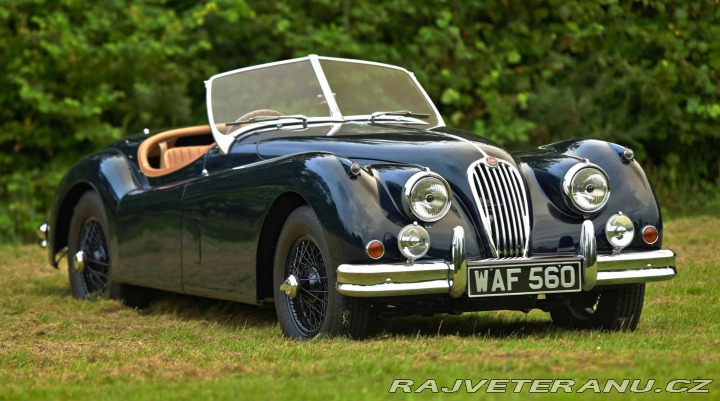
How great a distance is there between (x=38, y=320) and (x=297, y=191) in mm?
2152

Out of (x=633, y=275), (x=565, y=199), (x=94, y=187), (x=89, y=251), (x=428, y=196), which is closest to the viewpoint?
(x=428, y=196)

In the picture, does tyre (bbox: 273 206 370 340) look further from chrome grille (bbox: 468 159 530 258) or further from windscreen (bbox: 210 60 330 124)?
windscreen (bbox: 210 60 330 124)

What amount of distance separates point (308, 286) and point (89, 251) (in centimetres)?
321

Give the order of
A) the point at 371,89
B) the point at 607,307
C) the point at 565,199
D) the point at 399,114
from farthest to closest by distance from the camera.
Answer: the point at 371,89 → the point at 399,114 → the point at 607,307 → the point at 565,199

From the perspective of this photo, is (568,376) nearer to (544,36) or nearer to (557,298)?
(557,298)

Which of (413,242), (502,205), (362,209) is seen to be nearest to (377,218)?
(362,209)

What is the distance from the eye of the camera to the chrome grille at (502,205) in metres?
5.87

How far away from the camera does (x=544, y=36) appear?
50.3ft

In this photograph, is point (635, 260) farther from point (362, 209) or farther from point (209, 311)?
point (209, 311)

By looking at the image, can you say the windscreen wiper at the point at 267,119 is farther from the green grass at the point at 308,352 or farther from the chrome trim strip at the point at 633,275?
the chrome trim strip at the point at 633,275

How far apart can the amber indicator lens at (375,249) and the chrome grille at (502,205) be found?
585mm

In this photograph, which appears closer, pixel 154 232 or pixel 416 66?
pixel 154 232

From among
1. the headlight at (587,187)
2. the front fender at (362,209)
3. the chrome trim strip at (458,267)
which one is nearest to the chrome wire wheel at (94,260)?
the front fender at (362,209)

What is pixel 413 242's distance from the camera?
5594 mm
